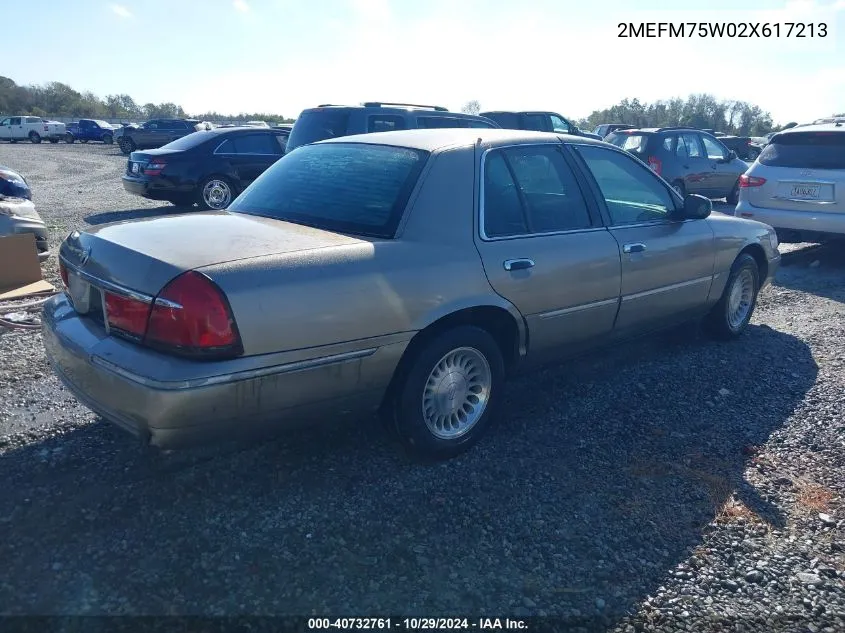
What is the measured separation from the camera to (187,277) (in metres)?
2.77

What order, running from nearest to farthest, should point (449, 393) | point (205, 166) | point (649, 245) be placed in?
point (449, 393)
point (649, 245)
point (205, 166)

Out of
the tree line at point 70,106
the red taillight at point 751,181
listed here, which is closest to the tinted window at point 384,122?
the red taillight at point 751,181

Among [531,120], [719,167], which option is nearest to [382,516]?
[531,120]

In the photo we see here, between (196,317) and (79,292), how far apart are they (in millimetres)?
901

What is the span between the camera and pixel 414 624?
252cm

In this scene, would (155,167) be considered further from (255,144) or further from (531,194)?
(531,194)

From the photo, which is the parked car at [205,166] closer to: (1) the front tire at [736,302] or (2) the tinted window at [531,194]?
(1) the front tire at [736,302]

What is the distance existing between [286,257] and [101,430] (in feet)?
5.30

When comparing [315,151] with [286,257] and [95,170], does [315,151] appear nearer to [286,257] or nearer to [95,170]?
[286,257]

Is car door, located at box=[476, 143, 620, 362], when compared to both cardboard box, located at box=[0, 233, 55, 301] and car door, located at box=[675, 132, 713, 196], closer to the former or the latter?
cardboard box, located at box=[0, 233, 55, 301]

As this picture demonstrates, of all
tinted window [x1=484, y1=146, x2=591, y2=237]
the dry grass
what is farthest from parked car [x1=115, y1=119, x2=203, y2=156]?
the dry grass

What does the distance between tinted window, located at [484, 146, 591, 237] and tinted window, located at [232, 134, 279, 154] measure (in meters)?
9.52

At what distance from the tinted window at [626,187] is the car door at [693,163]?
9887mm

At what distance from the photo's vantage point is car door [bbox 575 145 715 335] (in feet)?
14.6
